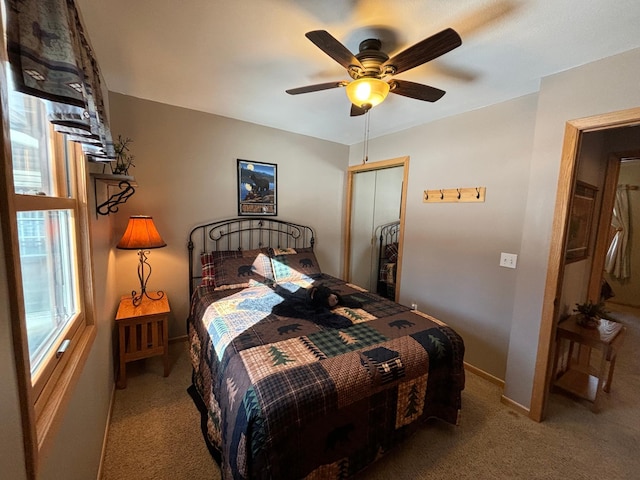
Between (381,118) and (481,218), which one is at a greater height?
(381,118)

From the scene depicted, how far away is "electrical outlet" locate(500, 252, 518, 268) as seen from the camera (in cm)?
221

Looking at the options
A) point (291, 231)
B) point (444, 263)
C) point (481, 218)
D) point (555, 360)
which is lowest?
point (555, 360)

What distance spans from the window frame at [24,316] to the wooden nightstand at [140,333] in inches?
30.7

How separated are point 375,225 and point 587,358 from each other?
8.46ft

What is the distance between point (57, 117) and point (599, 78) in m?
2.75

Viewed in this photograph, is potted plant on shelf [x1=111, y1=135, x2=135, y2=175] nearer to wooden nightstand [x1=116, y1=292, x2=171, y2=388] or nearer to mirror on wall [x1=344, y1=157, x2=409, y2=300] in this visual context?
wooden nightstand [x1=116, y1=292, x2=171, y2=388]

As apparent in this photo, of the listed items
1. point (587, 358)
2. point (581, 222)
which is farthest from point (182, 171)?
point (587, 358)

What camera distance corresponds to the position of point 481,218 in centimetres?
240

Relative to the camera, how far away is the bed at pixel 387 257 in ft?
11.4

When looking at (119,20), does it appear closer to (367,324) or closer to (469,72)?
(469,72)

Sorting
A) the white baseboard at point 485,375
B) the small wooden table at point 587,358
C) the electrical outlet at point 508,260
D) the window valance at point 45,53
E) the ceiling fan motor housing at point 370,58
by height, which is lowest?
the white baseboard at point 485,375

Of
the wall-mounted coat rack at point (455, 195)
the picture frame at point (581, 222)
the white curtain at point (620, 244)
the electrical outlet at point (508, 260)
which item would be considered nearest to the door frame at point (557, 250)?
the electrical outlet at point (508, 260)

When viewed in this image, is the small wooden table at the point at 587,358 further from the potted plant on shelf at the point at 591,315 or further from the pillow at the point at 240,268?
the pillow at the point at 240,268

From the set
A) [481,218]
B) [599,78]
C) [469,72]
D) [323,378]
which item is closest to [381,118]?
[469,72]
